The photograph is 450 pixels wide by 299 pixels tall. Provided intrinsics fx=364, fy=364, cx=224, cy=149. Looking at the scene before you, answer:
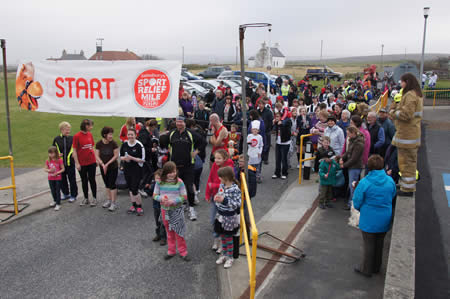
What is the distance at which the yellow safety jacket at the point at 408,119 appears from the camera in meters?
5.89

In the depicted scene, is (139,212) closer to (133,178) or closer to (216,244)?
(133,178)

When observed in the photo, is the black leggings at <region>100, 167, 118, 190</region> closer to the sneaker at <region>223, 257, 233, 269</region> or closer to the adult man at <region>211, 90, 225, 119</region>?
the sneaker at <region>223, 257, 233, 269</region>

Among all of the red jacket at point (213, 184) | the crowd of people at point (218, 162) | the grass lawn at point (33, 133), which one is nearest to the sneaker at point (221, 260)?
the crowd of people at point (218, 162)

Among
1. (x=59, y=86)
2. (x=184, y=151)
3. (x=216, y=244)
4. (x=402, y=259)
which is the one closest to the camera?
(x=402, y=259)

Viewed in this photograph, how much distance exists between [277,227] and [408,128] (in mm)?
2804

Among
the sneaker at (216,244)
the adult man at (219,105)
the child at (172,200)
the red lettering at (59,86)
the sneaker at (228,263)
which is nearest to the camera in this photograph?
the sneaker at (228,263)

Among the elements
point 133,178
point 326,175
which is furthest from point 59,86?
point 326,175

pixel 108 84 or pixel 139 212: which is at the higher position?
pixel 108 84

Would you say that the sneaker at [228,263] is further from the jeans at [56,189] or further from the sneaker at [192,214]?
the jeans at [56,189]

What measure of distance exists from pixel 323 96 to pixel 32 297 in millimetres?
16494

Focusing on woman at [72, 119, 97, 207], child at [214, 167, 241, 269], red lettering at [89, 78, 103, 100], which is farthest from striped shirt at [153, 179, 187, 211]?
woman at [72, 119, 97, 207]

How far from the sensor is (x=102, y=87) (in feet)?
23.7

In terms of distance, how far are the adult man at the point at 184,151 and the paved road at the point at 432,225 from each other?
12.9 ft

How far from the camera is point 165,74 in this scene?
689cm
